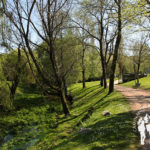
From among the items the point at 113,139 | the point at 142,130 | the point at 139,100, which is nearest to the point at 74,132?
the point at 113,139

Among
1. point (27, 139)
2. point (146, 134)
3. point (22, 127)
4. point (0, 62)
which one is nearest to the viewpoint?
point (146, 134)

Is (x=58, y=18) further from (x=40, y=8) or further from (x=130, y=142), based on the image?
(x=130, y=142)

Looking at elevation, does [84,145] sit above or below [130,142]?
below

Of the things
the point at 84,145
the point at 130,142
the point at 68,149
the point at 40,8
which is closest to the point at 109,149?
the point at 130,142

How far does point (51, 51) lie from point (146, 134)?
358 inches

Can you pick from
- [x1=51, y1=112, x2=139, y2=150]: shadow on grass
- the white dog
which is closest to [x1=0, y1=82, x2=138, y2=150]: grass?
[x1=51, y1=112, x2=139, y2=150]: shadow on grass

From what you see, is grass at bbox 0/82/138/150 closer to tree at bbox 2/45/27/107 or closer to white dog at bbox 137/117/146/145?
white dog at bbox 137/117/146/145

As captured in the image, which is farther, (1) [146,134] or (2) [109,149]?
(1) [146,134]

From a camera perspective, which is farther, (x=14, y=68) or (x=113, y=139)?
(x=14, y=68)

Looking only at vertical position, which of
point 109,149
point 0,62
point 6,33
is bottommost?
point 109,149

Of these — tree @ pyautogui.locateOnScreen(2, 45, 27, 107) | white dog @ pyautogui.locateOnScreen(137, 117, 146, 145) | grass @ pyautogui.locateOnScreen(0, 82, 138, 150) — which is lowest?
grass @ pyautogui.locateOnScreen(0, 82, 138, 150)

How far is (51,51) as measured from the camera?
484 inches

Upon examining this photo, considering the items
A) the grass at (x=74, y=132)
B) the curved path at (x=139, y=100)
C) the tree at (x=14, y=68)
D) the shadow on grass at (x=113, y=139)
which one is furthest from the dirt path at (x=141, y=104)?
the tree at (x=14, y=68)

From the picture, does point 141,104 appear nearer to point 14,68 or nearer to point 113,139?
point 113,139
